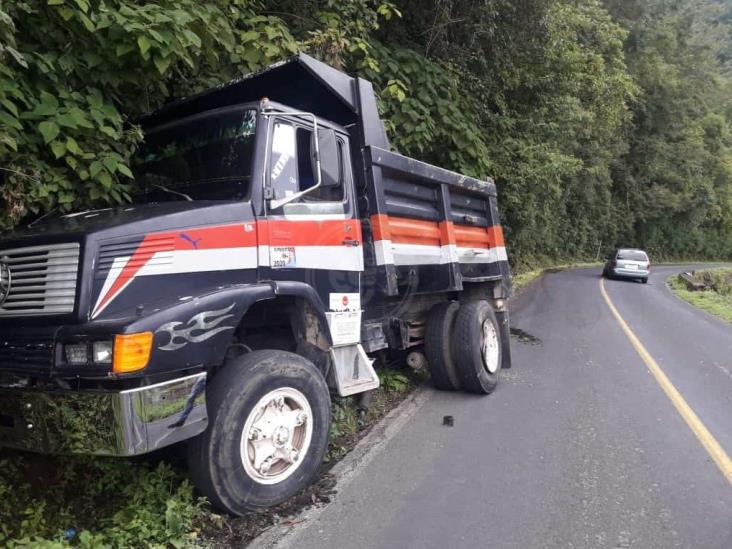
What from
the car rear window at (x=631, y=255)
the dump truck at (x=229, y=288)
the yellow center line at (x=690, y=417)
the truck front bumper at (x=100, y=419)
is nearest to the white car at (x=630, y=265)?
the car rear window at (x=631, y=255)

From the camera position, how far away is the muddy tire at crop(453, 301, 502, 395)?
637 cm

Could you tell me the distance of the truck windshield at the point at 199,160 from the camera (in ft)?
13.5

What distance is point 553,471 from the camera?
175 inches

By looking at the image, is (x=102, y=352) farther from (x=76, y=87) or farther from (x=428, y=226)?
(x=428, y=226)

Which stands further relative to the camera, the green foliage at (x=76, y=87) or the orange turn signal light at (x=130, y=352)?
the green foliage at (x=76, y=87)

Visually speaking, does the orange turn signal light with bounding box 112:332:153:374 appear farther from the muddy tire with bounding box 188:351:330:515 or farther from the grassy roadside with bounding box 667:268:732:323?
the grassy roadside with bounding box 667:268:732:323

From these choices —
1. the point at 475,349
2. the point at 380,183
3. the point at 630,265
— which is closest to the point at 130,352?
the point at 380,183

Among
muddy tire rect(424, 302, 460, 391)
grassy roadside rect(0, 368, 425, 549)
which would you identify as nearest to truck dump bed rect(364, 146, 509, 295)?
muddy tire rect(424, 302, 460, 391)

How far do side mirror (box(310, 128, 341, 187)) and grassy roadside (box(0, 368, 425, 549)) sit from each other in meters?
2.18

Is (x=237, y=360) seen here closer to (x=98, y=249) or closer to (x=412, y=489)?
(x=98, y=249)

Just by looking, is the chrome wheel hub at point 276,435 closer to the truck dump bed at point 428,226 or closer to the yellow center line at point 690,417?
the truck dump bed at point 428,226

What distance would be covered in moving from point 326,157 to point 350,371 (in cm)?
169

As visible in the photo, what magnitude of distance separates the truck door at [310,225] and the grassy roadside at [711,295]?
13258 mm

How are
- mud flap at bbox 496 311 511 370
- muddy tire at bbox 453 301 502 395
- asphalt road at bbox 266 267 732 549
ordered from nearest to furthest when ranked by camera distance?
asphalt road at bbox 266 267 732 549, muddy tire at bbox 453 301 502 395, mud flap at bbox 496 311 511 370
